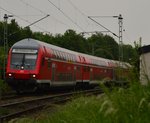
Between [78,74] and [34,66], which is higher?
[34,66]

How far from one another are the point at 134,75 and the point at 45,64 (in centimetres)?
2053

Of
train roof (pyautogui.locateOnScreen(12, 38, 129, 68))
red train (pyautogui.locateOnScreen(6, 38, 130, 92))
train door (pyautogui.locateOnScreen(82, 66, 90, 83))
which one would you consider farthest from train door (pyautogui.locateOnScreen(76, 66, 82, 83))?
red train (pyautogui.locateOnScreen(6, 38, 130, 92))

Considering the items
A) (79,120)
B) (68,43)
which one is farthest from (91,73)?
(68,43)

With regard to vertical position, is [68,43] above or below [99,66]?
above

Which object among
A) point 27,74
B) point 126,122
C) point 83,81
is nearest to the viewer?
point 126,122

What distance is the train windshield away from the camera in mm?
26028

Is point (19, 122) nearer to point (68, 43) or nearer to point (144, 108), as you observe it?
point (144, 108)

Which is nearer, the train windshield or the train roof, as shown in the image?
the train windshield

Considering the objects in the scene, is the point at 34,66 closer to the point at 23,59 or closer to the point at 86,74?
the point at 23,59

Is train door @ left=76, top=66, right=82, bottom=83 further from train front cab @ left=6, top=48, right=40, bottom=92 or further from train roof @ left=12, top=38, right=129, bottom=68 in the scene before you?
train front cab @ left=6, top=48, right=40, bottom=92

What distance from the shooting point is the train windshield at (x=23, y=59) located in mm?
26028

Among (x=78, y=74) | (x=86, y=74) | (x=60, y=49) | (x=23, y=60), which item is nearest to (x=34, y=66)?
(x=23, y=60)

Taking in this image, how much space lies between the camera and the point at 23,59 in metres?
26.3

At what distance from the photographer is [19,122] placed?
34.6 ft
